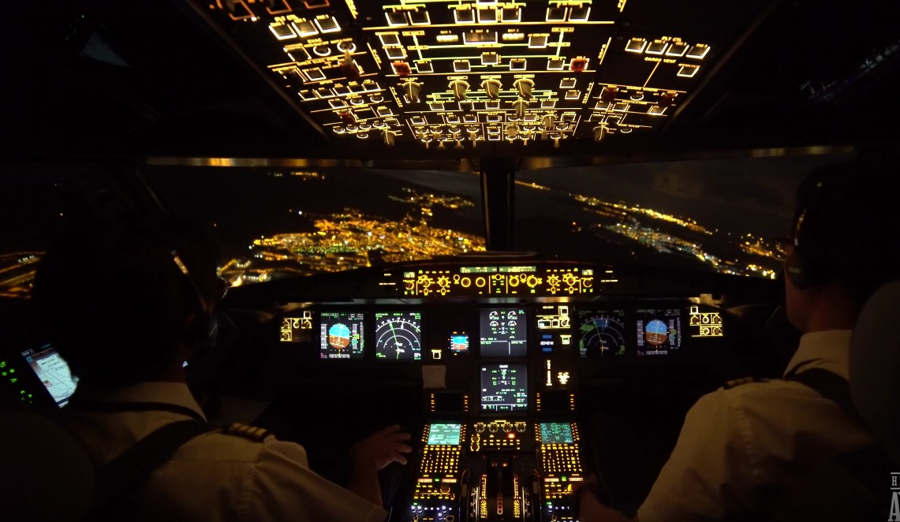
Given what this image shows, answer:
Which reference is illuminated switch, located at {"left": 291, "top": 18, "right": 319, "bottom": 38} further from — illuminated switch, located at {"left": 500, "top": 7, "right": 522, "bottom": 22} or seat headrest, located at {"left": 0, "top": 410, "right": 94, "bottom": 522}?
seat headrest, located at {"left": 0, "top": 410, "right": 94, "bottom": 522}

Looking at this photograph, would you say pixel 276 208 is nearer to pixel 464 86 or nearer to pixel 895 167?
pixel 464 86

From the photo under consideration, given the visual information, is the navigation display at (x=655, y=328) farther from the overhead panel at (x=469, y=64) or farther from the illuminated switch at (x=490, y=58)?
the illuminated switch at (x=490, y=58)

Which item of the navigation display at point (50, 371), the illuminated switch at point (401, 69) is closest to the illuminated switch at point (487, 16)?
the illuminated switch at point (401, 69)

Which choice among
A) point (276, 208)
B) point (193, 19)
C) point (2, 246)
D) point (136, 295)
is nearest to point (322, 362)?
point (276, 208)

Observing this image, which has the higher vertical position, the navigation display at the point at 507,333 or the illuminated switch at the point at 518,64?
the illuminated switch at the point at 518,64

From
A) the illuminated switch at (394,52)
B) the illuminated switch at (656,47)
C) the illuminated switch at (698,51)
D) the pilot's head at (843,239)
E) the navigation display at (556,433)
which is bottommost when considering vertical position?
the navigation display at (556,433)

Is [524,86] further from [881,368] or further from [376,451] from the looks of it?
[881,368]
